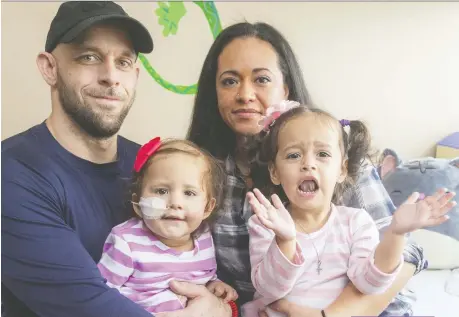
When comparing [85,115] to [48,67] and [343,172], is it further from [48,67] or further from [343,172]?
[343,172]

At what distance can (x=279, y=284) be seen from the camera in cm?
67

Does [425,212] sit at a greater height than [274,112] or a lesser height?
lesser

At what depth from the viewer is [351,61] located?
0.94 m

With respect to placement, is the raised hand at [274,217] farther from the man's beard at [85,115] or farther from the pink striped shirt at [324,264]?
the man's beard at [85,115]

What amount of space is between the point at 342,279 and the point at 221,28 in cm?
52

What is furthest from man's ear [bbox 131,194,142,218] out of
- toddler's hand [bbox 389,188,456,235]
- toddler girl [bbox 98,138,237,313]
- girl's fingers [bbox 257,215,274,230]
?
toddler's hand [bbox 389,188,456,235]

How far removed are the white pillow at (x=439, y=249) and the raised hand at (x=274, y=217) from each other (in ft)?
0.97

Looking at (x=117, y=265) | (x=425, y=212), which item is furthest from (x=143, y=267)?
(x=425, y=212)

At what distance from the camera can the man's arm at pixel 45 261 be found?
27.3 inches

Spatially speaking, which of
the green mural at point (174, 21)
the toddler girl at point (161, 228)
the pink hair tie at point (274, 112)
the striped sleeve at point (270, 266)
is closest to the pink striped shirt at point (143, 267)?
the toddler girl at point (161, 228)

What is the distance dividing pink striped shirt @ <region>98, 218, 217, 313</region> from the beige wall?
0.28 metres

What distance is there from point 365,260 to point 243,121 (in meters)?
0.29


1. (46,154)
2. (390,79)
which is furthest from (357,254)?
(46,154)

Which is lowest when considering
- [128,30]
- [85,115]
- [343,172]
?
[343,172]
